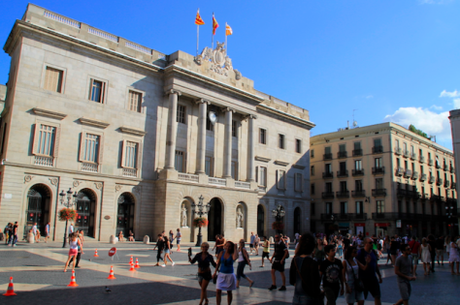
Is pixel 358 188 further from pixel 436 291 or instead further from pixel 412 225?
pixel 436 291

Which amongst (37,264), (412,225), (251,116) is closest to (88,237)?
(37,264)

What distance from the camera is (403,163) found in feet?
182

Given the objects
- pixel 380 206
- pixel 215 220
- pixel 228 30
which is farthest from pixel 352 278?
pixel 380 206

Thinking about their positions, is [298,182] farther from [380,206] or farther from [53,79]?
[53,79]

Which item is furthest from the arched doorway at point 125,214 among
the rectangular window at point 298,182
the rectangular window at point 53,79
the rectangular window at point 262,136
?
the rectangular window at point 298,182

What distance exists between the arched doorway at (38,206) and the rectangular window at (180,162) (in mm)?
12127

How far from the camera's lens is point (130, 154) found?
34938 mm

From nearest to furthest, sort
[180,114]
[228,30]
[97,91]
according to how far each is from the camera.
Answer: [97,91]
[180,114]
[228,30]

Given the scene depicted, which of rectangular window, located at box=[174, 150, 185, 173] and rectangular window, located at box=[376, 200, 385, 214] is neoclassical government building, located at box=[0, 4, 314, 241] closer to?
rectangular window, located at box=[174, 150, 185, 173]

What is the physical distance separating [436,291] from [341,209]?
45.0m

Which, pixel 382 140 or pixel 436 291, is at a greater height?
pixel 382 140

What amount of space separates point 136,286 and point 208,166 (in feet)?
93.2

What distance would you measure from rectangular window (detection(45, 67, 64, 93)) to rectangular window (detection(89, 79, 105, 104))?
8.58 ft

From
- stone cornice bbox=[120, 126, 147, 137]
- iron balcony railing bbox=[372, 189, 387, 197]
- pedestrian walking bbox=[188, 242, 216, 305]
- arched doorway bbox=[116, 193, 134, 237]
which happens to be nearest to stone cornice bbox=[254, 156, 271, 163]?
stone cornice bbox=[120, 126, 147, 137]
